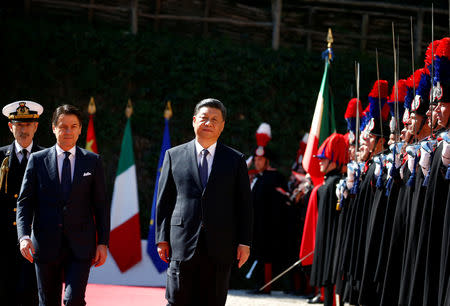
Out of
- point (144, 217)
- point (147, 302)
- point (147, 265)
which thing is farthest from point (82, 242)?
point (144, 217)

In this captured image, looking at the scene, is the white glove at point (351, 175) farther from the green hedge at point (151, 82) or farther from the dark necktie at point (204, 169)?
the green hedge at point (151, 82)

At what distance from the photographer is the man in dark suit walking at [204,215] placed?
402 centimetres

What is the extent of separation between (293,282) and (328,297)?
9.17 feet

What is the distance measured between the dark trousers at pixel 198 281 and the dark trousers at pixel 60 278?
20.1 inches

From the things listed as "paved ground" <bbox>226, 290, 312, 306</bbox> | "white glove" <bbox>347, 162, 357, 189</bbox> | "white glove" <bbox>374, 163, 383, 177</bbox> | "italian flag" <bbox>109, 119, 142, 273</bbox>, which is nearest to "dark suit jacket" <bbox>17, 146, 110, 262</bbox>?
"white glove" <bbox>374, 163, 383, 177</bbox>

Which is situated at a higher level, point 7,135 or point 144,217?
point 7,135

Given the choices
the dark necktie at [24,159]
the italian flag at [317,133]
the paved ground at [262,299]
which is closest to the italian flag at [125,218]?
the paved ground at [262,299]

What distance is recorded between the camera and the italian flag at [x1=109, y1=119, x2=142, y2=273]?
952cm

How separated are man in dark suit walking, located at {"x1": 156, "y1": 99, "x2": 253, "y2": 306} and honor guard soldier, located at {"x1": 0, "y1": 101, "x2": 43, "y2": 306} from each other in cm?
106

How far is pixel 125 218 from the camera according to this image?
9656mm

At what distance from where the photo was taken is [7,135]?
10.8 m

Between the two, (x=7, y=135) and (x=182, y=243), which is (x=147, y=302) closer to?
(x=182, y=243)

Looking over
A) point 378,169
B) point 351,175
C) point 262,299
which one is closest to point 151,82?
point 262,299

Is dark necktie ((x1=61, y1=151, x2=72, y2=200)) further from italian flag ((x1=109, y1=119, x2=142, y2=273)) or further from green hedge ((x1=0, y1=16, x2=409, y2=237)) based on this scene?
green hedge ((x1=0, y1=16, x2=409, y2=237))
